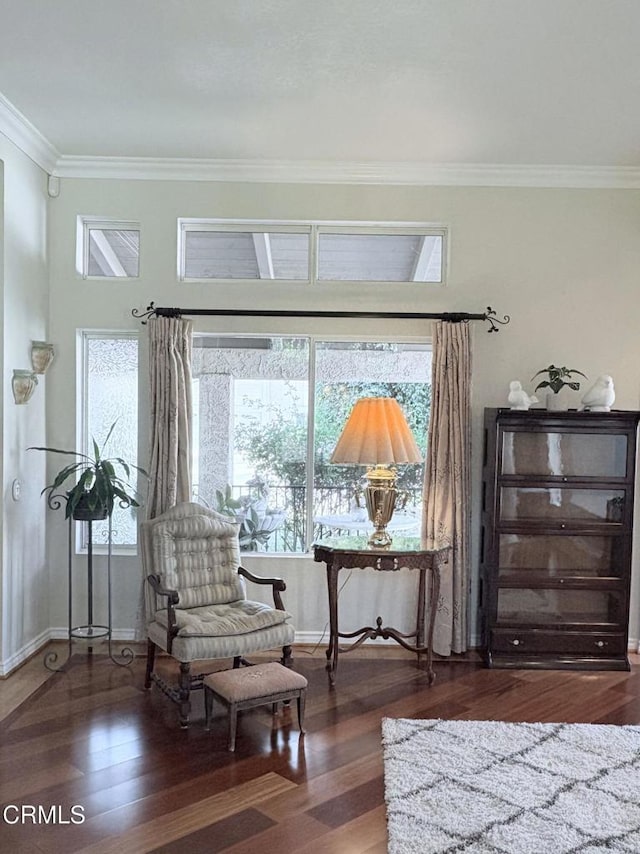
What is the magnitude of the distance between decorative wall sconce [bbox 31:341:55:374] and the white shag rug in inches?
119

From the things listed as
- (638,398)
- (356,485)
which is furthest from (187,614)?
(638,398)

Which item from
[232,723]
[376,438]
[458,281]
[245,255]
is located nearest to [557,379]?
[458,281]

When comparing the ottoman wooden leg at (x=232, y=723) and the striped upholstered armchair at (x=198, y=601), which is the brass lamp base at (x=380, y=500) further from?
the ottoman wooden leg at (x=232, y=723)

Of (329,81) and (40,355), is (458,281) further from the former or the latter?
(40,355)

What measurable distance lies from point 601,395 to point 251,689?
9.37 ft

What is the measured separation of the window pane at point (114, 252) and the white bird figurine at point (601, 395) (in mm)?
3149

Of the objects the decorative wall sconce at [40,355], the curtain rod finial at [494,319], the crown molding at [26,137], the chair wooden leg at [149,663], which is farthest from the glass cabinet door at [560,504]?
the crown molding at [26,137]

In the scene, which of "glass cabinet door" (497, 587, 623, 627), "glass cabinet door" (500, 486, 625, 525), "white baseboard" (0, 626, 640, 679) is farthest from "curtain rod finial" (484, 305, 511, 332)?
"white baseboard" (0, 626, 640, 679)

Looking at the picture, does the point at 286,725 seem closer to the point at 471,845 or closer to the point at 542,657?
the point at 471,845

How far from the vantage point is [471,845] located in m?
2.81

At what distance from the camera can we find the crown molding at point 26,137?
4.29 m

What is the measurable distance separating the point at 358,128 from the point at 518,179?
132cm

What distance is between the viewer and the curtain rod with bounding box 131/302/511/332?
507 cm

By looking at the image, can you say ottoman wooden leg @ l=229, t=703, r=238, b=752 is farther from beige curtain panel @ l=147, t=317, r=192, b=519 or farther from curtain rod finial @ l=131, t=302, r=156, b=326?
curtain rod finial @ l=131, t=302, r=156, b=326
